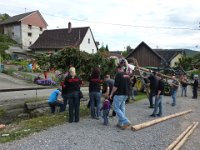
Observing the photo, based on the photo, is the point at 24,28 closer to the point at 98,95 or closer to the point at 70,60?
the point at 70,60

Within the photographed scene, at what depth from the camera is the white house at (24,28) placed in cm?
6162

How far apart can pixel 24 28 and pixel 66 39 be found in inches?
610

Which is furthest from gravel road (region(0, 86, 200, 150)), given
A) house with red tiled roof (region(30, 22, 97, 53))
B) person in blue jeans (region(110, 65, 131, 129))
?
house with red tiled roof (region(30, 22, 97, 53))

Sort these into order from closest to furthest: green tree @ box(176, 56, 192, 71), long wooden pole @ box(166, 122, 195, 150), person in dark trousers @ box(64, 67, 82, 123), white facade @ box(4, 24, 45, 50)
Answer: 1. long wooden pole @ box(166, 122, 195, 150)
2. person in dark trousers @ box(64, 67, 82, 123)
3. green tree @ box(176, 56, 192, 71)
4. white facade @ box(4, 24, 45, 50)

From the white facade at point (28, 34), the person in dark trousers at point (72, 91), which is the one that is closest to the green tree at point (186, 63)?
the white facade at point (28, 34)

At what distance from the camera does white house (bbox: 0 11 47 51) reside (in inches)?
2426

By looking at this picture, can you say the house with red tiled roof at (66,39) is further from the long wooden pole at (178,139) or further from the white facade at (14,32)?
the long wooden pole at (178,139)

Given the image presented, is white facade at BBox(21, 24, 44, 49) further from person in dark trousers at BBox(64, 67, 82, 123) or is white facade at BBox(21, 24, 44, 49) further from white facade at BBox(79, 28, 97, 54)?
person in dark trousers at BBox(64, 67, 82, 123)

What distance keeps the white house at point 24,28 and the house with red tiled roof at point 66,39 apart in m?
8.09

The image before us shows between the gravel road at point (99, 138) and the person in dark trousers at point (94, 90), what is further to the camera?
the person in dark trousers at point (94, 90)

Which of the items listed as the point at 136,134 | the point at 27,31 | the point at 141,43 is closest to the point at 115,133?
the point at 136,134

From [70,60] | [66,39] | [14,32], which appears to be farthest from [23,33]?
[70,60]

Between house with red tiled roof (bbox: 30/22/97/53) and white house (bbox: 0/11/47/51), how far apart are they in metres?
8.09

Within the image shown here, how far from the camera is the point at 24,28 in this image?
62.2 m
